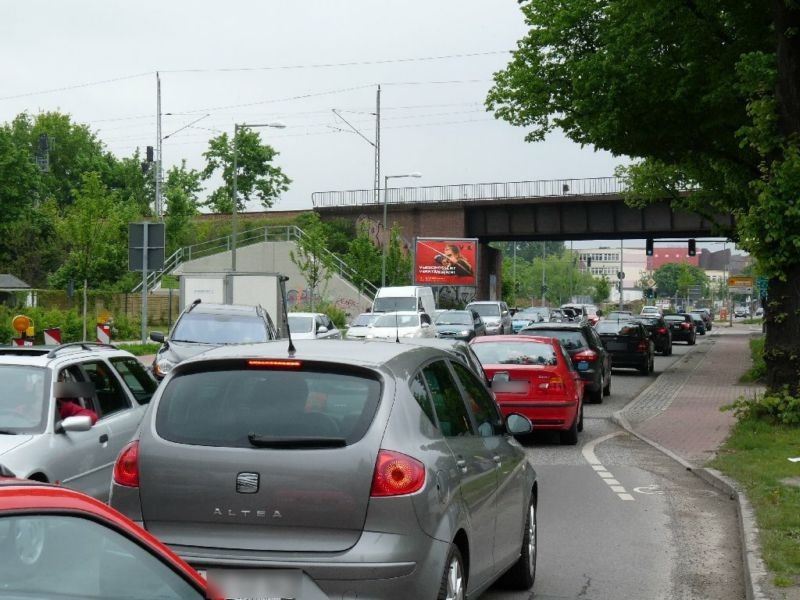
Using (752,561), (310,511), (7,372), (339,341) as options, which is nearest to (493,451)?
(339,341)

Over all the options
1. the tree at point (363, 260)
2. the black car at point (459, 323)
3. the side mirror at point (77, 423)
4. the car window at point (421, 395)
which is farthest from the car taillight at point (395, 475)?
the tree at point (363, 260)

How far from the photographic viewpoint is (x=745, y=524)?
1052 cm

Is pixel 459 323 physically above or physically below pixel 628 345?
above

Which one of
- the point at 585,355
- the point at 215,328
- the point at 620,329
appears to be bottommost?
the point at 585,355

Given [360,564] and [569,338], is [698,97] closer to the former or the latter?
[569,338]

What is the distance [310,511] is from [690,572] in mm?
4338

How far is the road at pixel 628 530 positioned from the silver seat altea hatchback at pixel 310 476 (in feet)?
7.77

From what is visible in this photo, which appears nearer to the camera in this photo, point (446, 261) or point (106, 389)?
point (106, 389)

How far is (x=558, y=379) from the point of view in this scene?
17672 mm

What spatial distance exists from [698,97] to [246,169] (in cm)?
7004

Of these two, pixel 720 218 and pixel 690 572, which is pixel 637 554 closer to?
pixel 690 572

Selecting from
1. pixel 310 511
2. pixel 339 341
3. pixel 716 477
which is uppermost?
pixel 339 341

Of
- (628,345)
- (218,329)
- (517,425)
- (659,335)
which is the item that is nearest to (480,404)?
(517,425)

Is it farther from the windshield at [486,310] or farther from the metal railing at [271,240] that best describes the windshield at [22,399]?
the metal railing at [271,240]
